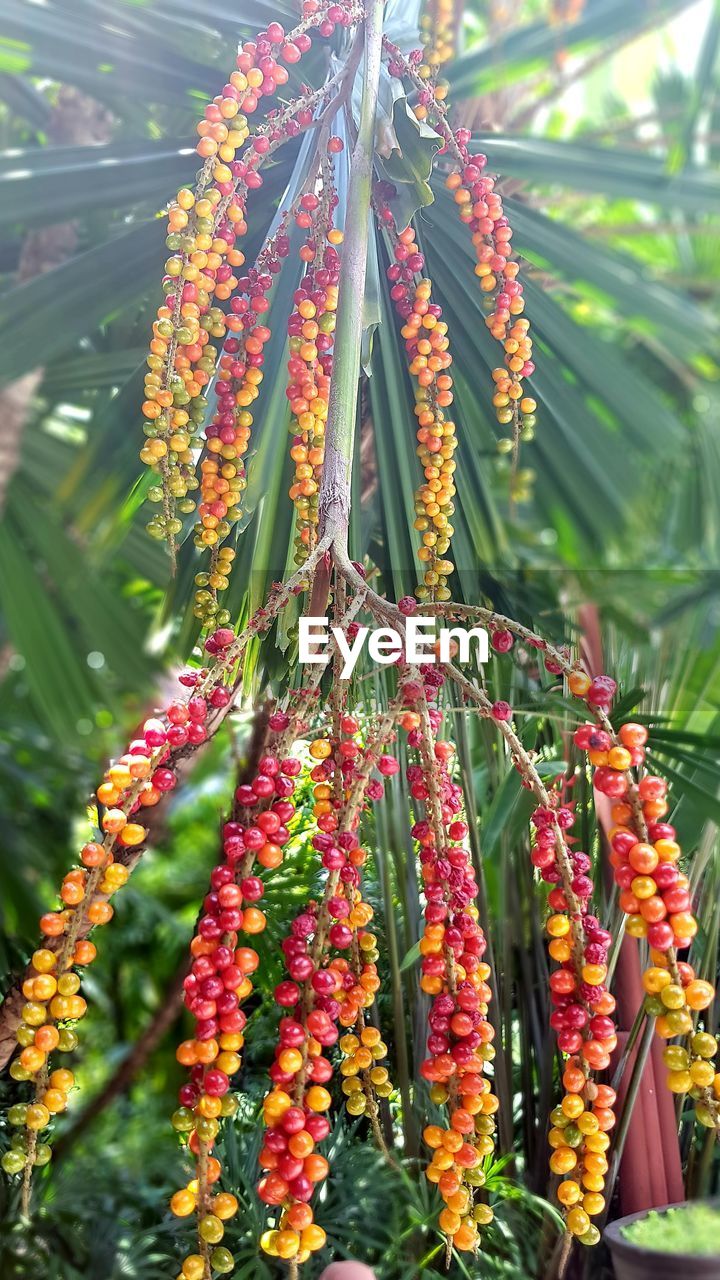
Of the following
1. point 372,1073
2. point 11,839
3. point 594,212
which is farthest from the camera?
point 11,839


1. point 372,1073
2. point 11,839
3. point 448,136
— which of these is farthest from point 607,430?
point 11,839

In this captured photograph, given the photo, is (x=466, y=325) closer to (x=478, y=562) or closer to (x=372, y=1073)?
(x=478, y=562)

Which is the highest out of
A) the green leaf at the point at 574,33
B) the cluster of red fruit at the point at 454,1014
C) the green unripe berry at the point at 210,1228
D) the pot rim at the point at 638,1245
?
the green leaf at the point at 574,33

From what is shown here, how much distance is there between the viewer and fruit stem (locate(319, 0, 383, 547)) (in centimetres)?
67

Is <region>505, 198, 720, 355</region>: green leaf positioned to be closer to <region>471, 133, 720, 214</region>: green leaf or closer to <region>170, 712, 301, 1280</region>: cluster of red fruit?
<region>471, 133, 720, 214</region>: green leaf

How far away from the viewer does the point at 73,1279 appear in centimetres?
76

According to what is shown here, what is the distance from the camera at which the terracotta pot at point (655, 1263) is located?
61 centimetres

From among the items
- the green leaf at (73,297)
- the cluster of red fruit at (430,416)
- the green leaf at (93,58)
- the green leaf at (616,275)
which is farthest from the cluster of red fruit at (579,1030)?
the green leaf at (93,58)

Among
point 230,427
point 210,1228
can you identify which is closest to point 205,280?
point 230,427

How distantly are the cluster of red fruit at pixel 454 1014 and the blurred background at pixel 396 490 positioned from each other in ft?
1.01

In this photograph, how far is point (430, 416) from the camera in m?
0.71

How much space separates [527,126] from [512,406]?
262 millimetres

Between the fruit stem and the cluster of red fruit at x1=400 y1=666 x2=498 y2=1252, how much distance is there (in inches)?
9.0

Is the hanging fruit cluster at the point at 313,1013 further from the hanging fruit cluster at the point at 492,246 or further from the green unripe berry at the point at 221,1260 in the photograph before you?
the hanging fruit cluster at the point at 492,246
